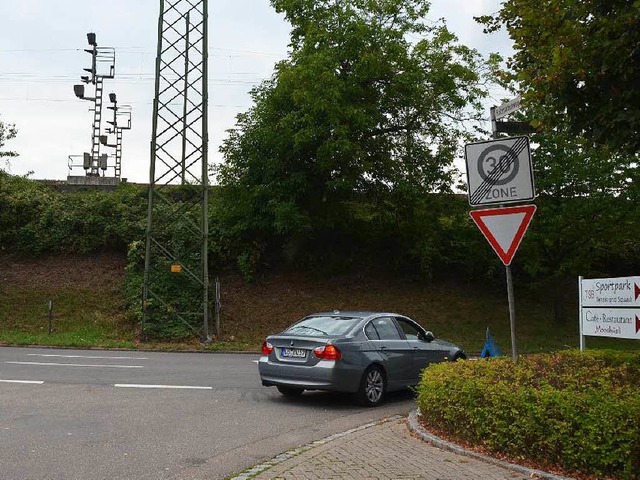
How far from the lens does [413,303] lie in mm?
26766

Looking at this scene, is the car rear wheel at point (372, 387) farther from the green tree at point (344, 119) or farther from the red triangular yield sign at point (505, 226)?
the green tree at point (344, 119)

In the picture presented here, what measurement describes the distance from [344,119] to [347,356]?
1422 cm

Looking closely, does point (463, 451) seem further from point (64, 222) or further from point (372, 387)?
point (64, 222)

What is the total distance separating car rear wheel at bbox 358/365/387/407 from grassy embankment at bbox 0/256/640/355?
32.9 ft

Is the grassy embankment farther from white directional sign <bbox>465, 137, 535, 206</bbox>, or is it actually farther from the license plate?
white directional sign <bbox>465, 137, 535, 206</bbox>

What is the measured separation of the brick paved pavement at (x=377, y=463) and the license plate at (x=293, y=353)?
7.89ft

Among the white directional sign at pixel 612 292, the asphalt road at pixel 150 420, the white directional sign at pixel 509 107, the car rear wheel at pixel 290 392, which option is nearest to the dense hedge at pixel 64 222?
the asphalt road at pixel 150 420

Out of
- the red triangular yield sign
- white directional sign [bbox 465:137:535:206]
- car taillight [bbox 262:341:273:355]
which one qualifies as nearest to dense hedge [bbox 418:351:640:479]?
the red triangular yield sign

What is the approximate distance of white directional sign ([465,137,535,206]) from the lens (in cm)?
798

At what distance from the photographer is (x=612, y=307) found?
10.5m

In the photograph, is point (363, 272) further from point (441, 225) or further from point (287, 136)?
point (287, 136)

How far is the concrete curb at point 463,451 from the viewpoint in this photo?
5941 mm

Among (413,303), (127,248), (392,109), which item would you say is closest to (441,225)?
(413,303)

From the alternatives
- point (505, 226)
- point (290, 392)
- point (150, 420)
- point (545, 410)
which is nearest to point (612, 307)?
point (505, 226)
